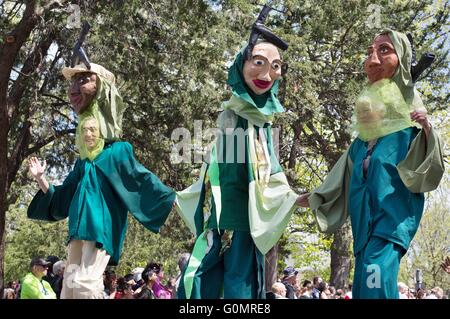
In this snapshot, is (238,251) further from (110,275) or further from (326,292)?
(326,292)

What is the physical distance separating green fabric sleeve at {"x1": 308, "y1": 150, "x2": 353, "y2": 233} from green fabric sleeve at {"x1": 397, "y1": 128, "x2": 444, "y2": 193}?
2.06ft

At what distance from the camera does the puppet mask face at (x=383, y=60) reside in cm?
673

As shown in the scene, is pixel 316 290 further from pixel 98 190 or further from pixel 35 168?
pixel 35 168

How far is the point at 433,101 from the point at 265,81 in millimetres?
11864

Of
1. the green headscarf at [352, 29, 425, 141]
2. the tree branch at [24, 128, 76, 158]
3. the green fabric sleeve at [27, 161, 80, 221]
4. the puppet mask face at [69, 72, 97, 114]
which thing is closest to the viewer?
the green headscarf at [352, 29, 425, 141]

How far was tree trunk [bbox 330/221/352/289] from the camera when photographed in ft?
60.0

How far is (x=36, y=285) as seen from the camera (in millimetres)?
9320

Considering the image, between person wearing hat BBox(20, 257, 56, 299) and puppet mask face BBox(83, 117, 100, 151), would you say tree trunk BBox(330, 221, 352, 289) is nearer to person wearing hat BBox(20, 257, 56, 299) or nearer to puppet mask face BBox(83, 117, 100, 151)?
person wearing hat BBox(20, 257, 56, 299)

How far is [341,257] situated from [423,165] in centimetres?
1314

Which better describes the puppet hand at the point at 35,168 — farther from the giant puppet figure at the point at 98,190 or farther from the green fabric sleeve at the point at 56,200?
the green fabric sleeve at the point at 56,200

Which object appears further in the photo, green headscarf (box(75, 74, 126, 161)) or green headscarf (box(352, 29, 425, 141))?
green headscarf (box(75, 74, 126, 161))

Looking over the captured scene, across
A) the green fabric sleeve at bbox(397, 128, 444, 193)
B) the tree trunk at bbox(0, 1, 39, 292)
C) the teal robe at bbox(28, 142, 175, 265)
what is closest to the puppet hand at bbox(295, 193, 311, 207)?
the green fabric sleeve at bbox(397, 128, 444, 193)

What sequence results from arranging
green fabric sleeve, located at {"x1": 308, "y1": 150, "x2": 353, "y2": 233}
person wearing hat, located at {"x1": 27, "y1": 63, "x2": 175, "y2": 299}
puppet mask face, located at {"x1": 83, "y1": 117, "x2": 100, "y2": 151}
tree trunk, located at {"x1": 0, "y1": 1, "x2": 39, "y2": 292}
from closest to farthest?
green fabric sleeve, located at {"x1": 308, "y1": 150, "x2": 353, "y2": 233} < person wearing hat, located at {"x1": 27, "y1": 63, "x2": 175, "y2": 299} < puppet mask face, located at {"x1": 83, "y1": 117, "x2": 100, "y2": 151} < tree trunk, located at {"x1": 0, "y1": 1, "x2": 39, "y2": 292}

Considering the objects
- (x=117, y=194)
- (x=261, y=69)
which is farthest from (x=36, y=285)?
(x=261, y=69)
